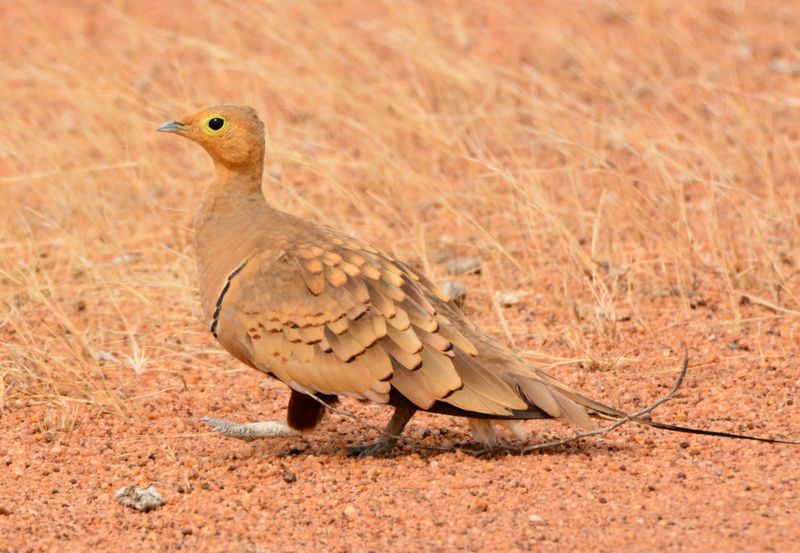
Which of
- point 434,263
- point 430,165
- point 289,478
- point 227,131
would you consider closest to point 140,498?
point 289,478

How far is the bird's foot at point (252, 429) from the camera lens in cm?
518

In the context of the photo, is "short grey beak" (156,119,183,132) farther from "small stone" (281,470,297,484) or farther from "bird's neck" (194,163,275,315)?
"small stone" (281,470,297,484)

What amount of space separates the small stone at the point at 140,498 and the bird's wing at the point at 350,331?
62 centimetres

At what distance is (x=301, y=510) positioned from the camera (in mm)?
4582

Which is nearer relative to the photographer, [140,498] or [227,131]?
[140,498]

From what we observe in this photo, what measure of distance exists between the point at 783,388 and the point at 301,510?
2256 mm

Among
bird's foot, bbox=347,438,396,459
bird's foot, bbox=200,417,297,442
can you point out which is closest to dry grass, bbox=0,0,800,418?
bird's foot, bbox=200,417,297,442

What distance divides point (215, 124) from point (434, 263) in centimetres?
219

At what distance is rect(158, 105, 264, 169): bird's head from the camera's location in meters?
5.38

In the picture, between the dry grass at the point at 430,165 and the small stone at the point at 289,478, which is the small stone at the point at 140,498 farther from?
the dry grass at the point at 430,165

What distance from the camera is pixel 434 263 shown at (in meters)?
→ 7.28

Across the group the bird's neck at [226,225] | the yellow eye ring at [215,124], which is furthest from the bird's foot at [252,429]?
the yellow eye ring at [215,124]

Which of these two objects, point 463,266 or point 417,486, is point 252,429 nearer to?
point 417,486

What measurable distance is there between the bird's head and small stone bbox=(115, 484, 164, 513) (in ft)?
4.77
